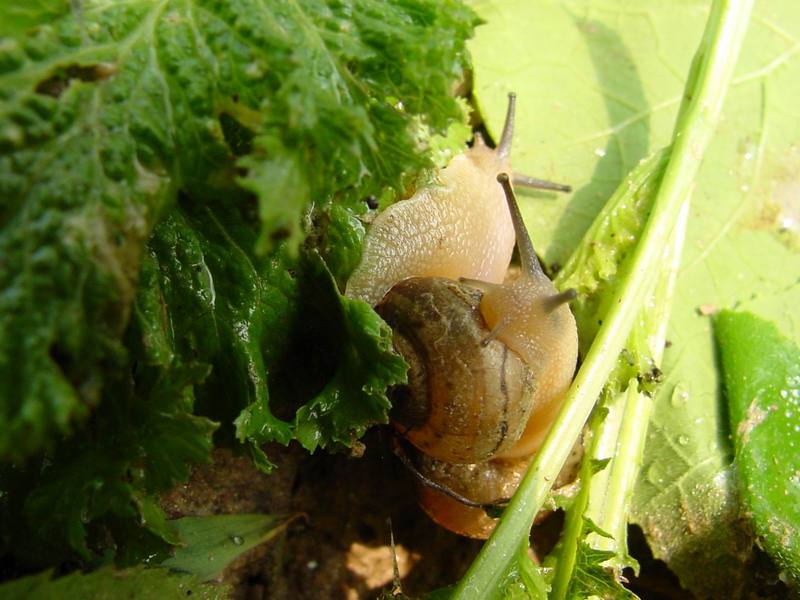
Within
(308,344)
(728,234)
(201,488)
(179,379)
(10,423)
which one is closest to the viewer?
(10,423)

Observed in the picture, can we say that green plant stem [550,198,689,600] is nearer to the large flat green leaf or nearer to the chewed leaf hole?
the large flat green leaf

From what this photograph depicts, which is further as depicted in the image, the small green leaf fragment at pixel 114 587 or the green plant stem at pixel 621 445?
the green plant stem at pixel 621 445

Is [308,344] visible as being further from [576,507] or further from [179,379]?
[576,507]

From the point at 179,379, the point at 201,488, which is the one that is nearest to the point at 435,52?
the point at 179,379

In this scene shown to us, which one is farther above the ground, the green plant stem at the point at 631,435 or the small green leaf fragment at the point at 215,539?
the green plant stem at the point at 631,435

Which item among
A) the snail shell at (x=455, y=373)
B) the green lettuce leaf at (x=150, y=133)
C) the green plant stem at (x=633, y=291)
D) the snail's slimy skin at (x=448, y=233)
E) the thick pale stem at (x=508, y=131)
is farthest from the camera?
the thick pale stem at (x=508, y=131)

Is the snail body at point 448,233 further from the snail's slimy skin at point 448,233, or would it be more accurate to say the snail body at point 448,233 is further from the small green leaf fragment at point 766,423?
the small green leaf fragment at point 766,423

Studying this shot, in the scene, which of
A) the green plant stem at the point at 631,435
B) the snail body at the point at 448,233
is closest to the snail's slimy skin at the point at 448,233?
the snail body at the point at 448,233
